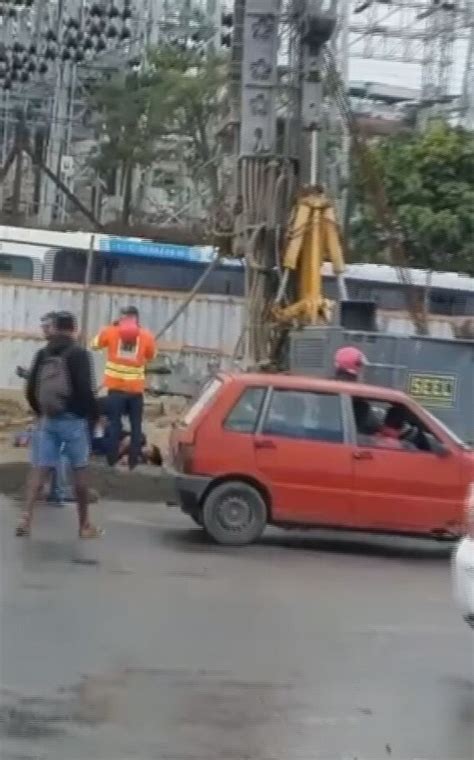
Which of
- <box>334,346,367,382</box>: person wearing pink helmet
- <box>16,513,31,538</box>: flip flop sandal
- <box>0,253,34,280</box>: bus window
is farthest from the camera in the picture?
<box>0,253,34,280</box>: bus window

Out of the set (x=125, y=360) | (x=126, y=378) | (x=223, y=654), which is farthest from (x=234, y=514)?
(x=223, y=654)

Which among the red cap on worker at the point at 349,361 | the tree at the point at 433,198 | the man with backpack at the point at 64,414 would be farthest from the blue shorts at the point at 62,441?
the tree at the point at 433,198

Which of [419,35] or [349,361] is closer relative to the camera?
[349,361]

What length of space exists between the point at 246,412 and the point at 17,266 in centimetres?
2378

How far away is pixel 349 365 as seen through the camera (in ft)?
51.2

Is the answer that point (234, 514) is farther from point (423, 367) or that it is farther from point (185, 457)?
point (423, 367)

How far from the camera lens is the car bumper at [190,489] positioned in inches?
549

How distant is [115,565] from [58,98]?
44681 mm

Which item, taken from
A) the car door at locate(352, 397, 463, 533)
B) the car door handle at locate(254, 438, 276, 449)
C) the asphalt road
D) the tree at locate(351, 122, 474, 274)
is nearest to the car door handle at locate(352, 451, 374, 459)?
the car door at locate(352, 397, 463, 533)

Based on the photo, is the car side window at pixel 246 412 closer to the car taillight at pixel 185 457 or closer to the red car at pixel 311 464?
the red car at pixel 311 464

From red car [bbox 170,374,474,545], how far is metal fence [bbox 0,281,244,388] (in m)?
12.3

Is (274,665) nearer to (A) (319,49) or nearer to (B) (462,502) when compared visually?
(B) (462,502)

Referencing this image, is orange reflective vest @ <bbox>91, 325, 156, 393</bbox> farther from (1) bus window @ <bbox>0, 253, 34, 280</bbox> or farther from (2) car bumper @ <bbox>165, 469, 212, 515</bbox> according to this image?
(1) bus window @ <bbox>0, 253, 34, 280</bbox>

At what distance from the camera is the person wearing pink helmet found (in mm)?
15367
